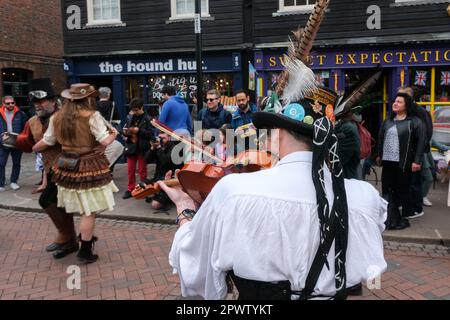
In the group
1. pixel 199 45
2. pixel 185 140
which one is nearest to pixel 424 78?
pixel 199 45

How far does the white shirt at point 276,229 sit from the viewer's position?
4.73 ft

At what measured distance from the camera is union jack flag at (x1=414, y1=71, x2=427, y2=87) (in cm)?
970

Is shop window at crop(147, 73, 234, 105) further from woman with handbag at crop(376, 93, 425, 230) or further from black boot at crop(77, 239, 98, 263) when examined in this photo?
black boot at crop(77, 239, 98, 263)

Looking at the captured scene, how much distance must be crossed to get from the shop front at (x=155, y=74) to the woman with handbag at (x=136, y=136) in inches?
146

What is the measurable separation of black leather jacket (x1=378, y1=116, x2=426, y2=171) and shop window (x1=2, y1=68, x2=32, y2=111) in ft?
45.3

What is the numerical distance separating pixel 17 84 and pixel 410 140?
14292 millimetres

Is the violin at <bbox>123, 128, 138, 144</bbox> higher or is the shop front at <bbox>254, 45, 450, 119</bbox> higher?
the shop front at <bbox>254, 45, 450, 119</bbox>

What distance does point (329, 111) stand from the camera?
5.24 ft

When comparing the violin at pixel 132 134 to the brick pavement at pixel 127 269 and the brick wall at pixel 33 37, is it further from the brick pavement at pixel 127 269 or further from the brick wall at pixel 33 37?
the brick wall at pixel 33 37

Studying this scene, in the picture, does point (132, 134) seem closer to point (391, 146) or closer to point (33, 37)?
point (391, 146)

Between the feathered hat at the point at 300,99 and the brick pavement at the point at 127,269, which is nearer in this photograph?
the feathered hat at the point at 300,99

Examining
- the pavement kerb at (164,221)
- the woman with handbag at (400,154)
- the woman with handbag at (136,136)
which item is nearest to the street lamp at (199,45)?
the woman with handbag at (136,136)

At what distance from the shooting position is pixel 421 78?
9.73m

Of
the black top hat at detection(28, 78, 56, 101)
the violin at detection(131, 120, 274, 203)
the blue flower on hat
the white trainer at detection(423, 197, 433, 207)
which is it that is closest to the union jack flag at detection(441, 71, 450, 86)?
the white trainer at detection(423, 197, 433, 207)
